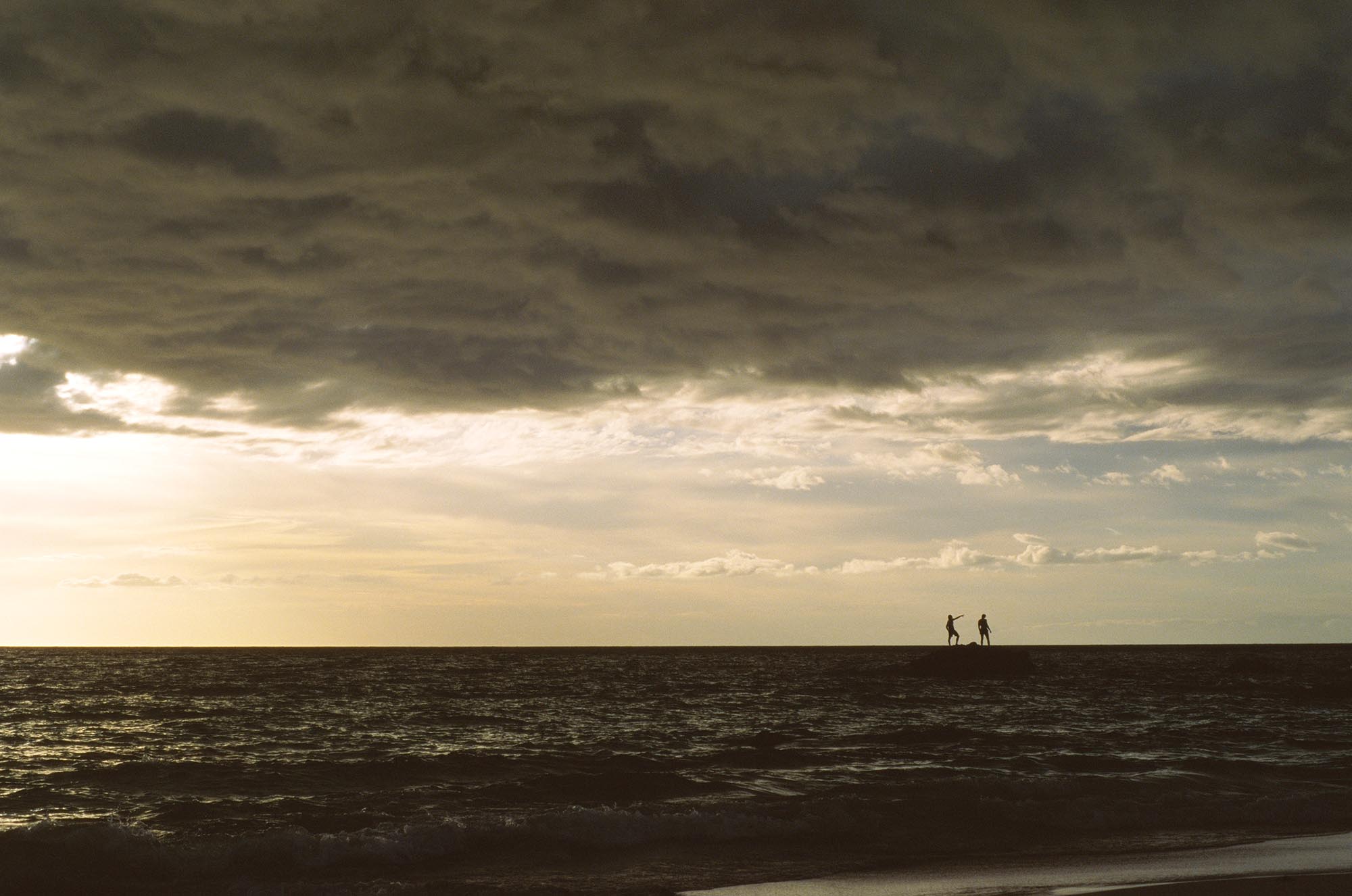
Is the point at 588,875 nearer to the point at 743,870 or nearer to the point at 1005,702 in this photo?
the point at 743,870

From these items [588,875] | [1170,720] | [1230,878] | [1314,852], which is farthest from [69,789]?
[1170,720]

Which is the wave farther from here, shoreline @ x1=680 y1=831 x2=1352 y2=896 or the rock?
the rock

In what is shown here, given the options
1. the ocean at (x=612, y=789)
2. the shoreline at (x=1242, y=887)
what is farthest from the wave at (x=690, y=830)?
the shoreline at (x=1242, y=887)

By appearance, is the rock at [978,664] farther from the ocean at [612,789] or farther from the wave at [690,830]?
the wave at [690,830]

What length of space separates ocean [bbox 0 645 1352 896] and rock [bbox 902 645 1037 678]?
17.2 meters

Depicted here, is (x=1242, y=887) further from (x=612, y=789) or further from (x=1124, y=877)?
(x=612, y=789)

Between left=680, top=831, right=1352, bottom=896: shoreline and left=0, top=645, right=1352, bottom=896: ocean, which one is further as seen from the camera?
left=0, top=645, right=1352, bottom=896: ocean

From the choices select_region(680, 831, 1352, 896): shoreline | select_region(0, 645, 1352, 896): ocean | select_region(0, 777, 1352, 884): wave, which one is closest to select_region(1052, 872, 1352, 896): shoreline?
select_region(680, 831, 1352, 896): shoreline

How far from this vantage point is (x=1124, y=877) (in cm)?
1241

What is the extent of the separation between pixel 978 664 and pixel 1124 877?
5074 centimetres

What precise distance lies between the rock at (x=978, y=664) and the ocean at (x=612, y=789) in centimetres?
1718

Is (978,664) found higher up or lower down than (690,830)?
lower down

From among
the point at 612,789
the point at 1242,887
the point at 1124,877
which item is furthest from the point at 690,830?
the point at 1242,887

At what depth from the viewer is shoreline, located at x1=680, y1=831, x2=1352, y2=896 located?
11508 millimetres
